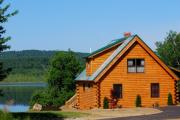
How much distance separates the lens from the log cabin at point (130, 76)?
44.9 metres

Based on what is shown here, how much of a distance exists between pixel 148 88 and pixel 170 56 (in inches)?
1135

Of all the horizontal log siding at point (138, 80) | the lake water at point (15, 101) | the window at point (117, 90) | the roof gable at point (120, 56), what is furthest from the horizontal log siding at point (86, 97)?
the lake water at point (15, 101)

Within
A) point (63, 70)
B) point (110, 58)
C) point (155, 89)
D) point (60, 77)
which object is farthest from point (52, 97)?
point (155, 89)

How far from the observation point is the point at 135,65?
46.1m

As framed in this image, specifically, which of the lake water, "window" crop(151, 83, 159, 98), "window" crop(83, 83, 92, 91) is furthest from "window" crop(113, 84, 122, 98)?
the lake water

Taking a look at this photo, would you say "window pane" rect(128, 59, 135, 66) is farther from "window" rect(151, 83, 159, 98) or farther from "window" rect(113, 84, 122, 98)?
"window" rect(151, 83, 159, 98)

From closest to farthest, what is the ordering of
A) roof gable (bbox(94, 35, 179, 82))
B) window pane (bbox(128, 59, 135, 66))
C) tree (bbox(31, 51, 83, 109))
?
roof gable (bbox(94, 35, 179, 82))
window pane (bbox(128, 59, 135, 66))
tree (bbox(31, 51, 83, 109))

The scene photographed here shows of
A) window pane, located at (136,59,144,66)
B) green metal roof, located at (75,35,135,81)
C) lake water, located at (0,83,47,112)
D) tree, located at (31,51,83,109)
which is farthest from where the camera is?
tree, located at (31,51,83,109)

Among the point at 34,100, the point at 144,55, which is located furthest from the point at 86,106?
the point at 34,100

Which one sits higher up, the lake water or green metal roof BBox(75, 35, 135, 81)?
green metal roof BBox(75, 35, 135, 81)

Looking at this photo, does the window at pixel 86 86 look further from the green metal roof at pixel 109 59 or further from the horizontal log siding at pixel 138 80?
the horizontal log siding at pixel 138 80

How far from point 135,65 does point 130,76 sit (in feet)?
3.69

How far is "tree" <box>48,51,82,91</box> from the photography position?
6888 centimetres

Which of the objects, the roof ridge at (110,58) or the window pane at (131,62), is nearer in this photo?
the roof ridge at (110,58)
